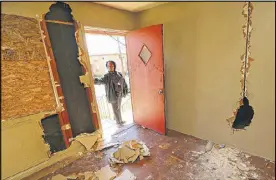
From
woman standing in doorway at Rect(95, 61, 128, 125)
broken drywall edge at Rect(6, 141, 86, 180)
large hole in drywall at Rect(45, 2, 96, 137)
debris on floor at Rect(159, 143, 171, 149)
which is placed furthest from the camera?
woman standing in doorway at Rect(95, 61, 128, 125)

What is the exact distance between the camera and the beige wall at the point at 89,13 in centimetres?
181

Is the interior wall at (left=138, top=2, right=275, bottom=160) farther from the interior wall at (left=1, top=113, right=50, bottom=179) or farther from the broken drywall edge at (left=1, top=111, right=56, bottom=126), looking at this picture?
the interior wall at (left=1, top=113, right=50, bottom=179)

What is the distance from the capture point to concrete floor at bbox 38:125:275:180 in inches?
72.2

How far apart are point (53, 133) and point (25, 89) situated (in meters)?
0.72

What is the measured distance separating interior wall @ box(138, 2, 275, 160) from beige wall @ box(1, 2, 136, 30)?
1.27 ft

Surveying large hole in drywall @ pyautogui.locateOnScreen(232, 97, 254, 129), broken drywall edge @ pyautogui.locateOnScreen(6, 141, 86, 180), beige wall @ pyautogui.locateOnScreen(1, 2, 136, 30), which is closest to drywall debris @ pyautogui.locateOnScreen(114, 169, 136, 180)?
broken drywall edge @ pyautogui.locateOnScreen(6, 141, 86, 180)

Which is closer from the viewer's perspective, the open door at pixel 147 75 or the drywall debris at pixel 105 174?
the drywall debris at pixel 105 174

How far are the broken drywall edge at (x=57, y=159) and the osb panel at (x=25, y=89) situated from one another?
0.70 metres

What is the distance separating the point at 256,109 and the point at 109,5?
2632mm

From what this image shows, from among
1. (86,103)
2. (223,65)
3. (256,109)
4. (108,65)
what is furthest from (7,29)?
(256,109)

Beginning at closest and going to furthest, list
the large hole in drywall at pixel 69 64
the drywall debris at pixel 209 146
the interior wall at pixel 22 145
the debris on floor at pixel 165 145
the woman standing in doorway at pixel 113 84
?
the interior wall at pixel 22 145
the large hole in drywall at pixel 69 64
the drywall debris at pixel 209 146
the debris on floor at pixel 165 145
the woman standing in doorway at pixel 113 84

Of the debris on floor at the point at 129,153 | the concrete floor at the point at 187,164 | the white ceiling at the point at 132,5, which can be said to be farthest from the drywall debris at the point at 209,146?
the white ceiling at the point at 132,5

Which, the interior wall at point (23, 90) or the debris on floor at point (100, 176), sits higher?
the interior wall at point (23, 90)

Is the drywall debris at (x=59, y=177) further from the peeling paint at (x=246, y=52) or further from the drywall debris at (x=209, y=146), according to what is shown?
the peeling paint at (x=246, y=52)
